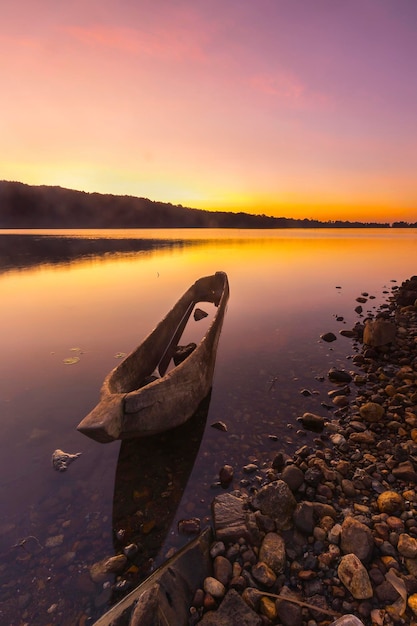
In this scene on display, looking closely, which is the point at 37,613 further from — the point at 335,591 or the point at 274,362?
the point at 274,362

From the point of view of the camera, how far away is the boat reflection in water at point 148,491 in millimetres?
3957

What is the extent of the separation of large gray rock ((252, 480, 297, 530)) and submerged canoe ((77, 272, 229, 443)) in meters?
2.00

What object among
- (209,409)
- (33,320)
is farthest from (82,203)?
(209,409)

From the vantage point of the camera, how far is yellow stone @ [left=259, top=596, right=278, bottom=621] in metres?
3.09

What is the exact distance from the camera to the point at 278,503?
4.19m

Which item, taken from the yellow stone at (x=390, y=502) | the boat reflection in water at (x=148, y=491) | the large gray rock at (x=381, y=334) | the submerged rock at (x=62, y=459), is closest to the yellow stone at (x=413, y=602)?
the yellow stone at (x=390, y=502)

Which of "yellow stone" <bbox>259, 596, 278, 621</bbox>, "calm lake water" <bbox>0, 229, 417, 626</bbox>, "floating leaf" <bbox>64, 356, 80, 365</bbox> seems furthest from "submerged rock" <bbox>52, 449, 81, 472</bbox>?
"floating leaf" <bbox>64, 356, 80, 365</bbox>

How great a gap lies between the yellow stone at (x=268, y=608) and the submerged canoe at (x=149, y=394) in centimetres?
267

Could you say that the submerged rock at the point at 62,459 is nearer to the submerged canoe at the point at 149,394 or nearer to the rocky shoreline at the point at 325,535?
the submerged canoe at the point at 149,394

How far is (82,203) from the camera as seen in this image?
172750mm

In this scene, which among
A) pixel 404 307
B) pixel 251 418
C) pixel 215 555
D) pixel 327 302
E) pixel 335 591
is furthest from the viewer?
pixel 327 302

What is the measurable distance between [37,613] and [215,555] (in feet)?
6.84

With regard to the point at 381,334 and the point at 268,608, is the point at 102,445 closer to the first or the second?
the point at 268,608

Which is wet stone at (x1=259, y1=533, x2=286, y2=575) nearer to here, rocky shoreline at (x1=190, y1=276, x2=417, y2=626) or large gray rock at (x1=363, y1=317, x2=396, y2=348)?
rocky shoreline at (x1=190, y1=276, x2=417, y2=626)
